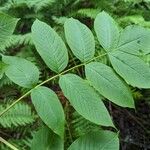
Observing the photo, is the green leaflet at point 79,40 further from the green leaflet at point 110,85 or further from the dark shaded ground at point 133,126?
the dark shaded ground at point 133,126

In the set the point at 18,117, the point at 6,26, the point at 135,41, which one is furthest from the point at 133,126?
the point at 6,26

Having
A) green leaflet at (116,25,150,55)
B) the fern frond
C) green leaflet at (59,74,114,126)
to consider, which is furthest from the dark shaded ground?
green leaflet at (59,74,114,126)

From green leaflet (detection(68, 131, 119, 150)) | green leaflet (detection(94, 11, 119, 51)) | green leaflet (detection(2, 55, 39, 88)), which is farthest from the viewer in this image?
green leaflet (detection(94, 11, 119, 51))

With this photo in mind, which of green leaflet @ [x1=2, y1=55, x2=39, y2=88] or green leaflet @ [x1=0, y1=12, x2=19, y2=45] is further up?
green leaflet @ [x1=0, y1=12, x2=19, y2=45]

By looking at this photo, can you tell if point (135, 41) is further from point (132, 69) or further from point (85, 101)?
point (85, 101)

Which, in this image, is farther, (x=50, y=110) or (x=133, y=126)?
(x=133, y=126)

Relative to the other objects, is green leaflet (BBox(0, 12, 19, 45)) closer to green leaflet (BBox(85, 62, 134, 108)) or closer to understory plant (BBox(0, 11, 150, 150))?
understory plant (BBox(0, 11, 150, 150))

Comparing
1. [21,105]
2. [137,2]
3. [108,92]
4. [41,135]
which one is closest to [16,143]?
[21,105]

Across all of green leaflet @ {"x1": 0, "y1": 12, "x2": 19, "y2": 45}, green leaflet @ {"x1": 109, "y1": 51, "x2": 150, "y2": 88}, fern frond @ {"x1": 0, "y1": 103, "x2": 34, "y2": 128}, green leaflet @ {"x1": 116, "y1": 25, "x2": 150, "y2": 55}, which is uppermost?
green leaflet @ {"x1": 0, "y1": 12, "x2": 19, "y2": 45}
